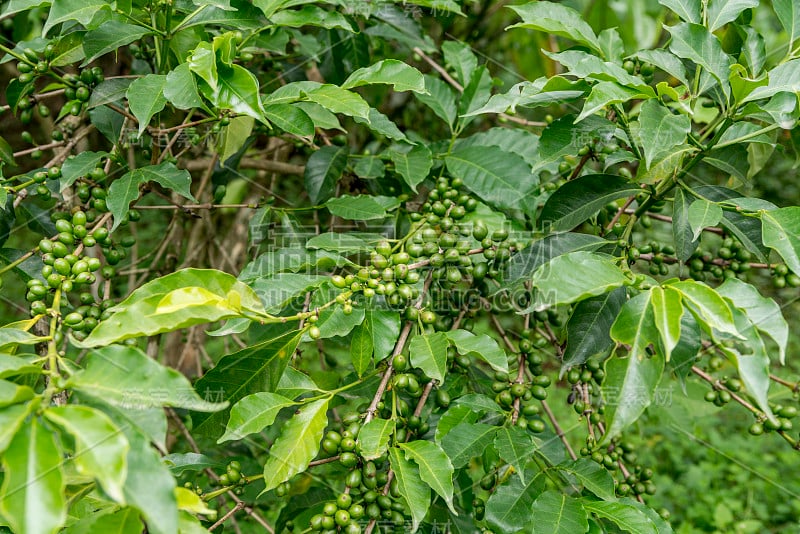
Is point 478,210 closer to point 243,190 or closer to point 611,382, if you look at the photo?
point 611,382

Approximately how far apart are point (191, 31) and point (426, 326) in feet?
2.79

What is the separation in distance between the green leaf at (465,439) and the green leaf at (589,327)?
207 millimetres

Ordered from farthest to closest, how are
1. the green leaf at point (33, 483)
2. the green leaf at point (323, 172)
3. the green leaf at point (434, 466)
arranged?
the green leaf at point (323, 172) < the green leaf at point (434, 466) < the green leaf at point (33, 483)

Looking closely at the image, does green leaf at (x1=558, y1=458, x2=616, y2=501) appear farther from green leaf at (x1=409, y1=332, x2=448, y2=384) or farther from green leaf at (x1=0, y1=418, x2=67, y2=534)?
green leaf at (x1=0, y1=418, x2=67, y2=534)

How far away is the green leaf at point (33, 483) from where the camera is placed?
688 millimetres

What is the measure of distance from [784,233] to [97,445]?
113cm

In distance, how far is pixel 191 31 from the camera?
1.43m

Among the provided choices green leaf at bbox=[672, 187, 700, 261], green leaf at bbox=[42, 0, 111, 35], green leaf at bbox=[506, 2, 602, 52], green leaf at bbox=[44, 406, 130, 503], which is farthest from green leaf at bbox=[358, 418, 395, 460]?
green leaf at bbox=[42, 0, 111, 35]

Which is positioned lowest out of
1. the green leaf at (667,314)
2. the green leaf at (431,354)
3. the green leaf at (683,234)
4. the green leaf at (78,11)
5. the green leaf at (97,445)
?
the green leaf at (431,354)

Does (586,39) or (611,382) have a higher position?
(586,39)

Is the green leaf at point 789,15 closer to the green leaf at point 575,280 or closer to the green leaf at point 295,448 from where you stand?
the green leaf at point 575,280

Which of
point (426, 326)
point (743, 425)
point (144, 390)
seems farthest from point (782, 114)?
point (743, 425)

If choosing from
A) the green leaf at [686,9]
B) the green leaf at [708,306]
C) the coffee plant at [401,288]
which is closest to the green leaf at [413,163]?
the coffee plant at [401,288]

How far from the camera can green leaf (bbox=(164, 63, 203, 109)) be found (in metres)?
1.20
